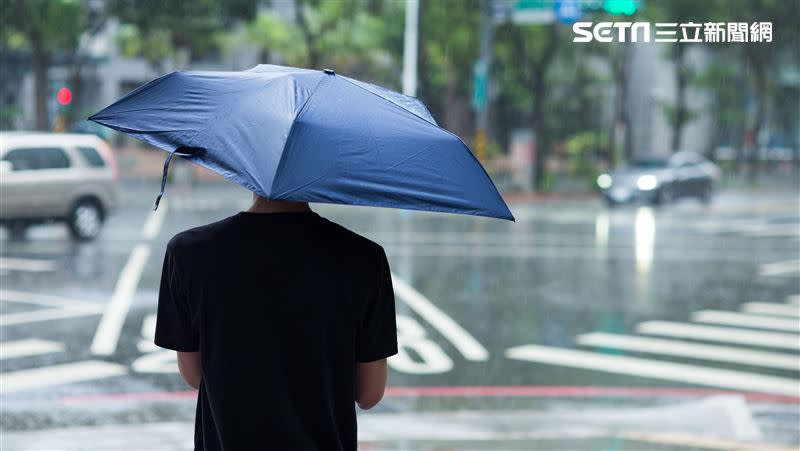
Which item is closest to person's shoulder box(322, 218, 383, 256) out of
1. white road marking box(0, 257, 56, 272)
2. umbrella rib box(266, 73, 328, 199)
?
umbrella rib box(266, 73, 328, 199)

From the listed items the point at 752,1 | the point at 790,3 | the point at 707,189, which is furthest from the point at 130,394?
the point at 790,3

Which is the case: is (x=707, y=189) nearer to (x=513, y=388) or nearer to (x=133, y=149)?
(x=133, y=149)

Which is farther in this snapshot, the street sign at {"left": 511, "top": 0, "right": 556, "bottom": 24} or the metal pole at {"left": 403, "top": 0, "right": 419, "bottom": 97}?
the metal pole at {"left": 403, "top": 0, "right": 419, "bottom": 97}

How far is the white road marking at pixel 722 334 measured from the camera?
36.9 ft

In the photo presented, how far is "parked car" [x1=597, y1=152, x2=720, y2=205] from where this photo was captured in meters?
34.2

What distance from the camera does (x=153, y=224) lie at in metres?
23.3

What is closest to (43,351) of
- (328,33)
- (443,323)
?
(443,323)

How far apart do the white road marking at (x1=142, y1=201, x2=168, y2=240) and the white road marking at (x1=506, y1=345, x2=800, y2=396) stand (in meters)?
11.7

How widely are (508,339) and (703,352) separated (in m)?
1.83

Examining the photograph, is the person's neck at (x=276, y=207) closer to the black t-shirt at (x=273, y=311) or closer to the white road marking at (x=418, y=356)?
the black t-shirt at (x=273, y=311)

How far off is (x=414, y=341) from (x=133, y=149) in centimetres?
4152

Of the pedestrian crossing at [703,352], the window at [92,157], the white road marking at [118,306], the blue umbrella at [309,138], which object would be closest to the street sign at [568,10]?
the window at [92,157]

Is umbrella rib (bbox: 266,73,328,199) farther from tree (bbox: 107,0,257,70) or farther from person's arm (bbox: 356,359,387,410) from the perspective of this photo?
tree (bbox: 107,0,257,70)

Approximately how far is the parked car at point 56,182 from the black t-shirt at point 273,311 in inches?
674
